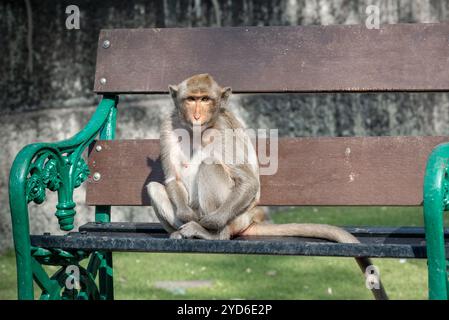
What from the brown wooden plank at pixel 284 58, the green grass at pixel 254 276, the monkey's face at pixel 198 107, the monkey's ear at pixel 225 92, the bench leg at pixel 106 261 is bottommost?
the green grass at pixel 254 276

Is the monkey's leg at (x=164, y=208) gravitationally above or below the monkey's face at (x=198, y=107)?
below

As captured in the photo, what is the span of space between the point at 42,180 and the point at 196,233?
720mm

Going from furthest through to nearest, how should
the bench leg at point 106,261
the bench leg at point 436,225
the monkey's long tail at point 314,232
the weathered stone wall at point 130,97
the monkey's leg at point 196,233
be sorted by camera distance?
the weathered stone wall at point 130,97
the bench leg at point 106,261
the monkey's leg at point 196,233
the monkey's long tail at point 314,232
the bench leg at point 436,225

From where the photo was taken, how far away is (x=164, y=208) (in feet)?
14.1

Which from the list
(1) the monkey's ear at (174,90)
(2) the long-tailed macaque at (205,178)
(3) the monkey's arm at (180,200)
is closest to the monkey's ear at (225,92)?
(2) the long-tailed macaque at (205,178)

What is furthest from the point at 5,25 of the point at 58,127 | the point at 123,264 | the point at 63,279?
the point at 63,279

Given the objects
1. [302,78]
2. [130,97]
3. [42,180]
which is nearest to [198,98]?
[302,78]

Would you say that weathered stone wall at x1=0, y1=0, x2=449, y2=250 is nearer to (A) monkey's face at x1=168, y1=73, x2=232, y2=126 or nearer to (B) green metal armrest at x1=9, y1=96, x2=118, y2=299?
(B) green metal armrest at x1=9, y1=96, x2=118, y2=299

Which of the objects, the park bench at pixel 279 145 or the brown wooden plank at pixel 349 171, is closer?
the park bench at pixel 279 145

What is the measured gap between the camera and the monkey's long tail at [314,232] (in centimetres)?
384

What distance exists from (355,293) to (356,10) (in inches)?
127

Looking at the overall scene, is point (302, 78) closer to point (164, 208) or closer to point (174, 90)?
point (174, 90)

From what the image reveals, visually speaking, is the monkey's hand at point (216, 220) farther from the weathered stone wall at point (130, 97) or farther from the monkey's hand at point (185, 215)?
the weathered stone wall at point (130, 97)

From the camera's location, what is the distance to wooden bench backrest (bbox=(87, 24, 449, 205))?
436cm
